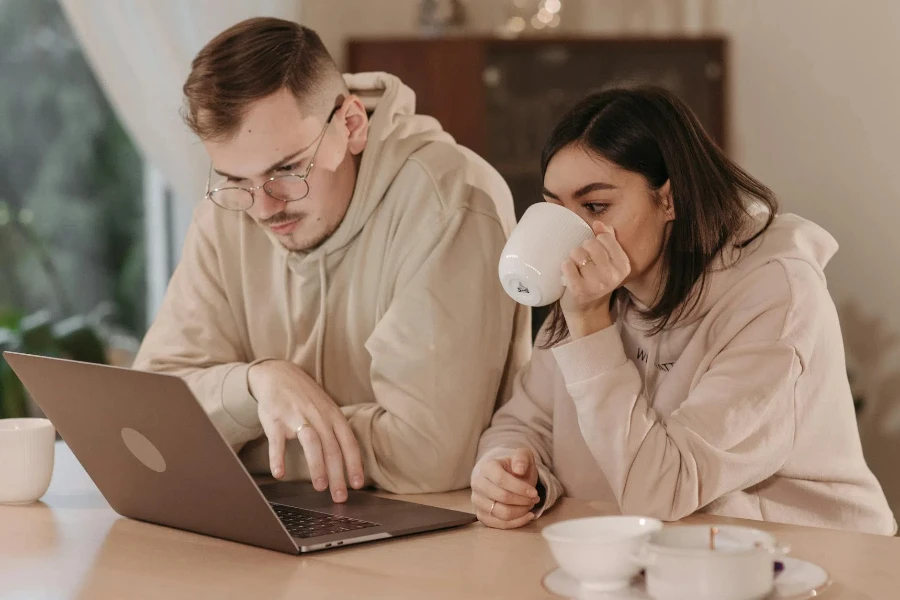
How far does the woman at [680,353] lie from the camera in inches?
52.7

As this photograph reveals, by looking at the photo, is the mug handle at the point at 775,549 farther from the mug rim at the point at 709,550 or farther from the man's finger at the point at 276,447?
the man's finger at the point at 276,447

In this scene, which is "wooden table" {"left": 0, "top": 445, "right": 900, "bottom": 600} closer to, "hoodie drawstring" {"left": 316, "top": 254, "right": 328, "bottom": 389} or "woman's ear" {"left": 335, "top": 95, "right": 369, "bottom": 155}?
"hoodie drawstring" {"left": 316, "top": 254, "right": 328, "bottom": 389}

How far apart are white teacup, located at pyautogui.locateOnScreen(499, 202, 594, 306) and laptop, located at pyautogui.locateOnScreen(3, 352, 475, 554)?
0.96ft

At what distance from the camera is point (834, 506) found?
1.48m

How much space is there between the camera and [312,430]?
1504 millimetres

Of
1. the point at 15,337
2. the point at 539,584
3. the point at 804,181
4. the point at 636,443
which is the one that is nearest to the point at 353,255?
the point at 636,443

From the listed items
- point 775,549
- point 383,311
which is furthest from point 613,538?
point 383,311

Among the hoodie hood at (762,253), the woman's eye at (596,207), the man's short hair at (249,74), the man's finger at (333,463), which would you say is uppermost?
the man's short hair at (249,74)

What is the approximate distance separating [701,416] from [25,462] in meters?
0.90

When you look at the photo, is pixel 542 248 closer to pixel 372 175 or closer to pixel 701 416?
pixel 701 416

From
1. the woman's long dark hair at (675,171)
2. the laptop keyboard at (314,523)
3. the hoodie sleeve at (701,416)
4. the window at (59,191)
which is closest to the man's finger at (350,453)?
the laptop keyboard at (314,523)

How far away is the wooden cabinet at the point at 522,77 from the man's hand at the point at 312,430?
1968 millimetres

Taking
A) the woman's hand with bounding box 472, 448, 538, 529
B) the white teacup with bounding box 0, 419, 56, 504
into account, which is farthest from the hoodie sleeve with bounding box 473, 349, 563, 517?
the white teacup with bounding box 0, 419, 56, 504

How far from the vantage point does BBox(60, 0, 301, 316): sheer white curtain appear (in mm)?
2867
